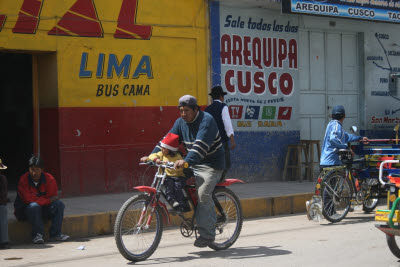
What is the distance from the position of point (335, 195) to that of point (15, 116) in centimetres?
695

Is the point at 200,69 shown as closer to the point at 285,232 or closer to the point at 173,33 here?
the point at 173,33

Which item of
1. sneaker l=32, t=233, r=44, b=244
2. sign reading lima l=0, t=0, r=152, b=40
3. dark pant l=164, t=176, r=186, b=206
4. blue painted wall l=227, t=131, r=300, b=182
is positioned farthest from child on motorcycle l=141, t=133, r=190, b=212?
blue painted wall l=227, t=131, r=300, b=182

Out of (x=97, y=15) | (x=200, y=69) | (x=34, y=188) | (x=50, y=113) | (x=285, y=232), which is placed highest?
(x=97, y=15)

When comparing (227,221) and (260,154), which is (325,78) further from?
(227,221)

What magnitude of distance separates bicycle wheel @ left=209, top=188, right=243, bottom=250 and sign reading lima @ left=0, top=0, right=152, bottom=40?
508cm

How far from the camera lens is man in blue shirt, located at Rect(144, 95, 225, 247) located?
7336 millimetres

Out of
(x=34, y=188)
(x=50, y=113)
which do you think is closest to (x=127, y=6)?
(x=50, y=113)

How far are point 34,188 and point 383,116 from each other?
10068 mm

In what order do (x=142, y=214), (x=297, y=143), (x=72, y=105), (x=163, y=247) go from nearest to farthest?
(x=142, y=214) → (x=163, y=247) → (x=72, y=105) → (x=297, y=143)

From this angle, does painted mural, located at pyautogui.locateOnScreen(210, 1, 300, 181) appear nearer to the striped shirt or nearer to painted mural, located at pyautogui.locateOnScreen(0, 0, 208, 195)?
painted mural, located at pyautogui.locateOnScreen(0, 0, 208, 195)

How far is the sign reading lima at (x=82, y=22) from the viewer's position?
36.8 ft

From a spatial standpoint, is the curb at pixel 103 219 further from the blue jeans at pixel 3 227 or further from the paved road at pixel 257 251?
the blue jeans at pixel 3 227

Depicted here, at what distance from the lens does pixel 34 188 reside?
346 inches

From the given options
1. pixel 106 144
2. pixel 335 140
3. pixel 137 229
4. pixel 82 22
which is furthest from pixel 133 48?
pixel 137 229
